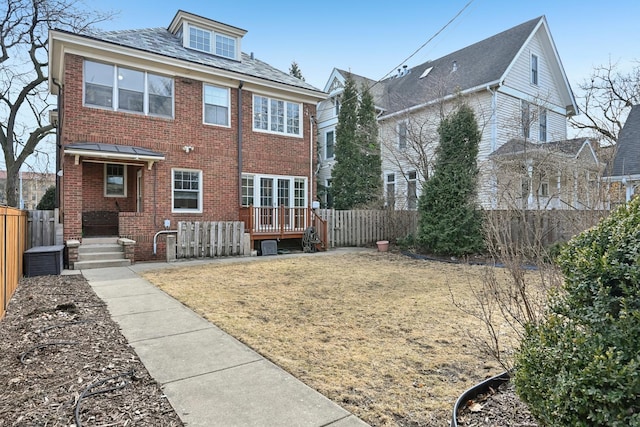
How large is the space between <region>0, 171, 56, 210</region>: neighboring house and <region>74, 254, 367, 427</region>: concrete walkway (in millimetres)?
19949

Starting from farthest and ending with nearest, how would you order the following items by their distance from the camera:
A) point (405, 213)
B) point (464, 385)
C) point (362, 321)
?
point (405, 213) → point (362, 321) → point (464, 385)

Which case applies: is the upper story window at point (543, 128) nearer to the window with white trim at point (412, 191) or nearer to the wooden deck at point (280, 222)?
the window with white trim at point (412, 191)

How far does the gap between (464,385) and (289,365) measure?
151cm

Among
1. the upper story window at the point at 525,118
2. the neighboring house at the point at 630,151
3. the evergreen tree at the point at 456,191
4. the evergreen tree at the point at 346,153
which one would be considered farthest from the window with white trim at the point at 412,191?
the neighboring house at the point at 630,151

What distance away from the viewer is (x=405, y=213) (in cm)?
1450

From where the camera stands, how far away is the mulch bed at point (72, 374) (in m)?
2.48

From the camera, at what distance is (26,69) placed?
64.8 ft

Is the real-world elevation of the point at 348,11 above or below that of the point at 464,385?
above

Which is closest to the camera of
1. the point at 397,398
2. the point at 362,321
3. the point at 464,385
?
the point at 397,398

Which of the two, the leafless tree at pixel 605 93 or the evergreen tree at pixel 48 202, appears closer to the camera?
the evergreen tree at pixel 48 202

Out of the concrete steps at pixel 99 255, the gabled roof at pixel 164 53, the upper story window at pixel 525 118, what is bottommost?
the concrete steps at pixel 99 255

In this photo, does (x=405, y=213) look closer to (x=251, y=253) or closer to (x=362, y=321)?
(x=251, y=253)

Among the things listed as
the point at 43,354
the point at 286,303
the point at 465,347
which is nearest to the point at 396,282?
the point at 286,303

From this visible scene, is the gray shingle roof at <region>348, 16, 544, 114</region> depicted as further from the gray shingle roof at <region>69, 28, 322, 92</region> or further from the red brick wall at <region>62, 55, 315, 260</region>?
the red brick wall at <region>62, 55, 315, 260</region>
